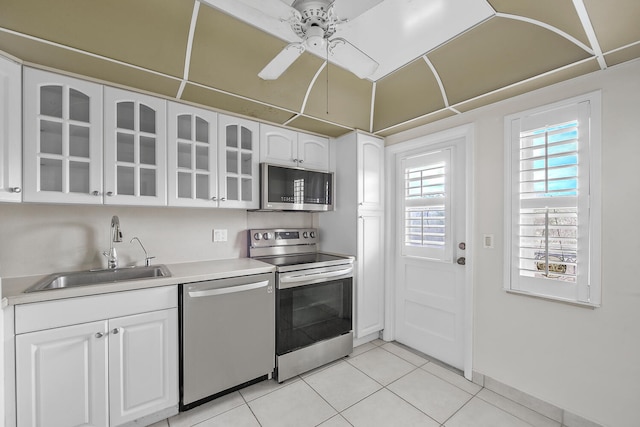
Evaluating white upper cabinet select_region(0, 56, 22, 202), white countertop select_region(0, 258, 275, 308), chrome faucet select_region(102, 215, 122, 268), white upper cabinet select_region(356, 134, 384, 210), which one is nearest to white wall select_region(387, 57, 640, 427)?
white upper cabinet select_region(356, 134, 384, 210)

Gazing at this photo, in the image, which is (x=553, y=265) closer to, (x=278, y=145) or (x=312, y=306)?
(x=312, y=306)

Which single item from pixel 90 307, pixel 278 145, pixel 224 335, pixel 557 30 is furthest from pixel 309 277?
pixel 557 30

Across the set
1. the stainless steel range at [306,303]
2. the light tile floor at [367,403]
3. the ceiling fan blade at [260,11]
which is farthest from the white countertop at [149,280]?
the ceiling fan blade at [260,11]

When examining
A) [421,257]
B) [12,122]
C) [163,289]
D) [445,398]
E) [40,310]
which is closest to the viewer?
[40,310]

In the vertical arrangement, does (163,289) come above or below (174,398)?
above

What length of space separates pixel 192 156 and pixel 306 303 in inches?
60.8

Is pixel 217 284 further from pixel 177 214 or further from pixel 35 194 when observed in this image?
pixel 35 194

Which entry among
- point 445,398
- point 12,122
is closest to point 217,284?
point 12,122

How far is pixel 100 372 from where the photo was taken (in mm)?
1575

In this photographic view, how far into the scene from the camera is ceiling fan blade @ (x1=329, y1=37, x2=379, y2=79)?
5.14 ft

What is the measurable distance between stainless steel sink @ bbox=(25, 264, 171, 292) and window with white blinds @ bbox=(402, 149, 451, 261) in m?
2.24

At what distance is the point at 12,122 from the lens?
1543mm

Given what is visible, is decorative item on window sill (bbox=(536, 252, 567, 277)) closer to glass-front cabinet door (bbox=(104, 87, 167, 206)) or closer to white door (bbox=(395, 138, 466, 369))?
white door (bbox=(395, 138, 466, 369))

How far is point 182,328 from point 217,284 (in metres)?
0.34
